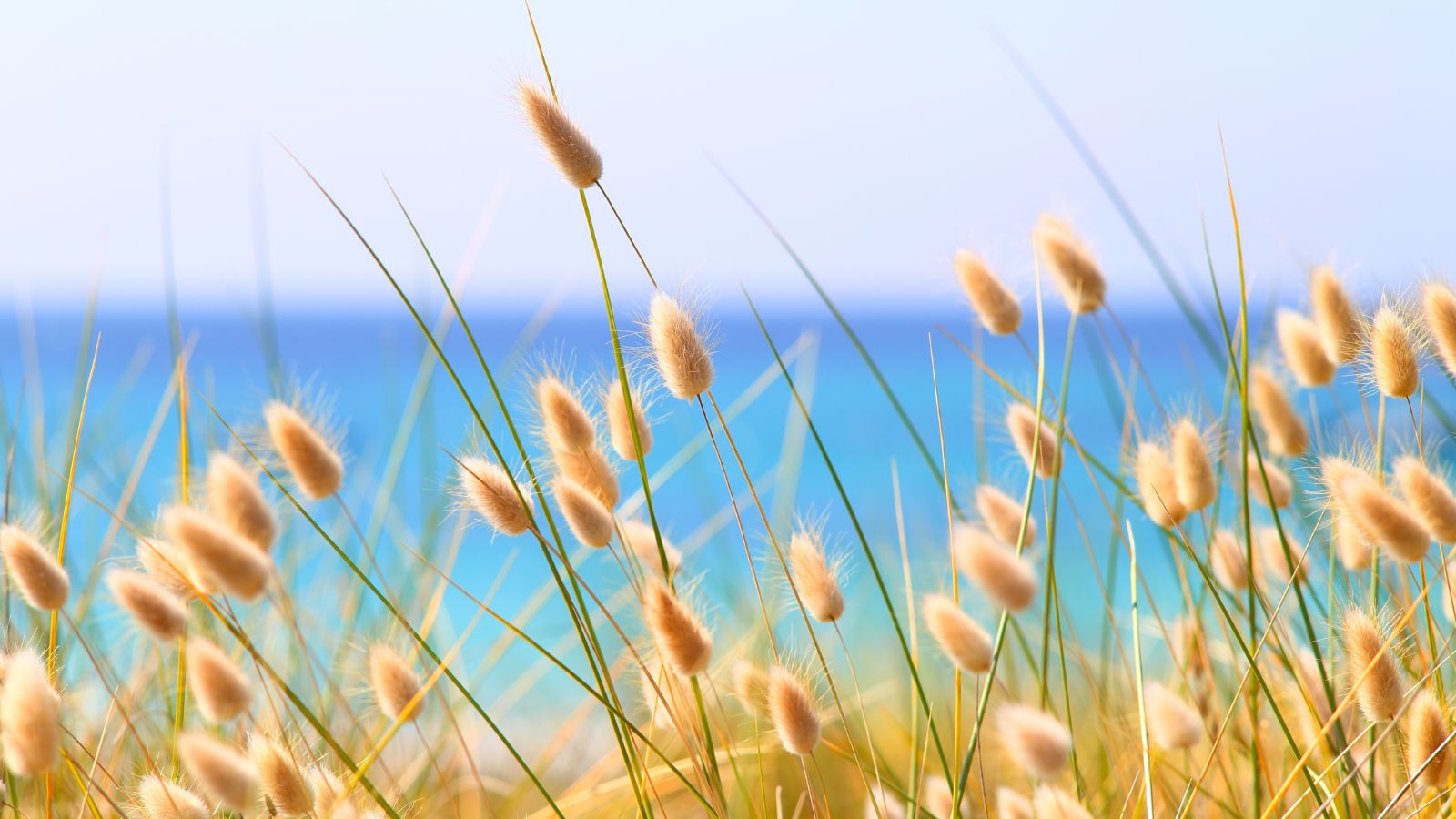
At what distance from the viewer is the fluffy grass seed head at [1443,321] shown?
2.89 ft

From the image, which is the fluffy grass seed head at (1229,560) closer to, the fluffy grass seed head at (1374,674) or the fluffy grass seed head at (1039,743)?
the fluffy grass seed head at (1374,674)

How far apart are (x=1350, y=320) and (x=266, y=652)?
1.47 m

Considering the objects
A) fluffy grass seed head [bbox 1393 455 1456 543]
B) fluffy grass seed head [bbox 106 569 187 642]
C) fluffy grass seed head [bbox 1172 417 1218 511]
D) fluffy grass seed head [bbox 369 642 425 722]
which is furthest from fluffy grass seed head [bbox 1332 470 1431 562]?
fluffy grass seed head [bbox 106 569 187 642]

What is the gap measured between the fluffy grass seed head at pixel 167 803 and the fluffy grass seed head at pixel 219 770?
159 millimetres

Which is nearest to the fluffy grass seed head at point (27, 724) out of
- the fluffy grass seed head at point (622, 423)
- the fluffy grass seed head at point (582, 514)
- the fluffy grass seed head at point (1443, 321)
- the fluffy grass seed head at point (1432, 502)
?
the fluffy grass seed head at point (582, 514)

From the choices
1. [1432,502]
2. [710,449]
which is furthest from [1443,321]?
[710,449]

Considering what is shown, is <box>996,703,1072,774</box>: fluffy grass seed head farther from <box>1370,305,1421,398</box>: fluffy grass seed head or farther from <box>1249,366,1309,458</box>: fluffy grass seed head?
<box>1249,366,1309,458</box>: fluffy grass seed head

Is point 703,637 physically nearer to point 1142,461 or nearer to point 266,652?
point 1142,461

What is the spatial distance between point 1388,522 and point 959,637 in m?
0.34

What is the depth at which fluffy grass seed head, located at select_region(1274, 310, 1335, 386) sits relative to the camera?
1.12 m

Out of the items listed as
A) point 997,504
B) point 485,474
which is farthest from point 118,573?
point 997,504

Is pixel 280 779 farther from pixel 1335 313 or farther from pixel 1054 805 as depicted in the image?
→ pixel 1335 313

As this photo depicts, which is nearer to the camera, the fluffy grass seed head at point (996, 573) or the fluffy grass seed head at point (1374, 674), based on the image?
the fluffy grass seed head at point (996, 573)

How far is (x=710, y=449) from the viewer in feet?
15.1
